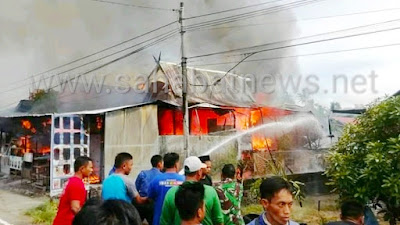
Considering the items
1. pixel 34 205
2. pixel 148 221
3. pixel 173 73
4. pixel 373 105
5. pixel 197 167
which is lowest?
pixel 34 205

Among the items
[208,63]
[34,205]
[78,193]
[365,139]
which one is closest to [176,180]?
[78,193]

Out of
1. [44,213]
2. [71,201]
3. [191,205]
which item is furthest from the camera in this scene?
[44,213]

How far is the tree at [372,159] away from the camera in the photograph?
4.09 m

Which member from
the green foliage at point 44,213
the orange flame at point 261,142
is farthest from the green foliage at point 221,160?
the green foliage at point 44,213

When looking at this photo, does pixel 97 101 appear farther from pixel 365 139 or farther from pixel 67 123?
pixel 365 139

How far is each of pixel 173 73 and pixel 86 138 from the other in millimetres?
4781

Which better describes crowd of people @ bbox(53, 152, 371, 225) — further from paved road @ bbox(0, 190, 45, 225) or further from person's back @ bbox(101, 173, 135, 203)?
paved road @ bbox(0, 190, 45, 225)

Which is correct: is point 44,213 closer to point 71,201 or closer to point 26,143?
point 26,143

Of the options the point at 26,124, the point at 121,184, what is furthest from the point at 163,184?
the point at 26,124

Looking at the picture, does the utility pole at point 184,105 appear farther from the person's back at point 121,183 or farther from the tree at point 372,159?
the person's back at point 121,183

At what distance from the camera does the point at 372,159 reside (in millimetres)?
4141

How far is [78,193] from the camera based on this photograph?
3480 millimetres

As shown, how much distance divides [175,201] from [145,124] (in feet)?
31.1

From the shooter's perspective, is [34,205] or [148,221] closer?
[148,221]
